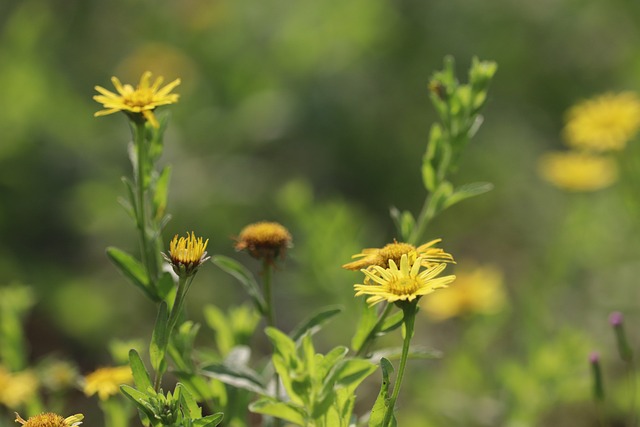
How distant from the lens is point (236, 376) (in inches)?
35.5

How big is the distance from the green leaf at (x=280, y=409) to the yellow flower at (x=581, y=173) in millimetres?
1381

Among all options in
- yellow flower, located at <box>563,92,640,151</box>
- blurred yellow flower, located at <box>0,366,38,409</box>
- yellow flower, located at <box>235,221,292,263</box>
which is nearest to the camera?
yellow flower, located at <box>235,221,292,263</box>

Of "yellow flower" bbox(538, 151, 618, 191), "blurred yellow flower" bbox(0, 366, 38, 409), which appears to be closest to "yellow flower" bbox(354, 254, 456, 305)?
"blurred yellow flower" bbox(0, 366, 38, 409)

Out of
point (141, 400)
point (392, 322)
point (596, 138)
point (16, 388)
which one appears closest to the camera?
point (141, 400)

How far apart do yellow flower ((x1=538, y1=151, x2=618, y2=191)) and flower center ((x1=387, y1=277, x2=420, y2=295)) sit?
136 centimetres

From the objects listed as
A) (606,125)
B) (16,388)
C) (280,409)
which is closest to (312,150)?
(606,125)

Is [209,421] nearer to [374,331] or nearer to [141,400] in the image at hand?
[141,400]

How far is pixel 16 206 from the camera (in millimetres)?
2645

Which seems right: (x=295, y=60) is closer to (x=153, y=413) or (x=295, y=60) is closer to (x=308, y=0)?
(x=308, y=0)

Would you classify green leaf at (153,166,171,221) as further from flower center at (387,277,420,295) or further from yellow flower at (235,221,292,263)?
flower center at (387,277,420,295)

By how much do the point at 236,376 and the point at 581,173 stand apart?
4.57ft

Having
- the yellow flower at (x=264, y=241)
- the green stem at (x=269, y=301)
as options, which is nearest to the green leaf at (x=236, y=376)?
the green stem at (x=269, y=301)

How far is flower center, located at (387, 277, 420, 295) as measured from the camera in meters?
0.78

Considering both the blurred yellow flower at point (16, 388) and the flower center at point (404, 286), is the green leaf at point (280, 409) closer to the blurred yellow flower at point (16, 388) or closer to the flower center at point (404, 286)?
the flower center at point (404, 286)
